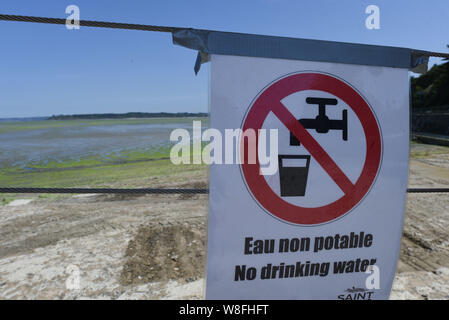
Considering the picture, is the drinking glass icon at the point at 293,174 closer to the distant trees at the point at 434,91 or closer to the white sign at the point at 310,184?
the white sign at the point at 310,184

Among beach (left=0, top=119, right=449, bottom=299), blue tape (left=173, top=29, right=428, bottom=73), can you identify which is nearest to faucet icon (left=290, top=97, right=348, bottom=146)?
blue tape (left=173, top=29, right=428, bottom=73)

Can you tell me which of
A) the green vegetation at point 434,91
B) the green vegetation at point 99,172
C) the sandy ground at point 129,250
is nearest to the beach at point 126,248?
the sandy ground at point 129,250

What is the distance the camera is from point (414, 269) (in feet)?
9.23

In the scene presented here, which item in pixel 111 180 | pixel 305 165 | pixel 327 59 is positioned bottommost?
pixel 111 180

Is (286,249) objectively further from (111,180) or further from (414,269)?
(111,180)

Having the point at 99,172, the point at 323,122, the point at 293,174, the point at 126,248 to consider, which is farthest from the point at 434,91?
the point at 293,174

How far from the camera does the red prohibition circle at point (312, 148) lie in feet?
4.32

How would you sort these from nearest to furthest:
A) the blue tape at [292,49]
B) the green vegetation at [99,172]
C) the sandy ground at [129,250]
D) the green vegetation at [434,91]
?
the blue tape at [292,49], the sandy ground at [129,250], the green vegetation at [99,172], the green vegetation at [434,91]

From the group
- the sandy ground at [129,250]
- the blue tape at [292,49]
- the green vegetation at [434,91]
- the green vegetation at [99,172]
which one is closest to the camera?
the blue tape at [292,49]

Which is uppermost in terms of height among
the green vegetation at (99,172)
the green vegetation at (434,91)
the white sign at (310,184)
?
the green vegetation at (434,91)

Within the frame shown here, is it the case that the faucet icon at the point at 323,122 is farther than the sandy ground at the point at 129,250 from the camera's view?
No

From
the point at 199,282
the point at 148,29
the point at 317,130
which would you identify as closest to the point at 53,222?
the point at 199,282

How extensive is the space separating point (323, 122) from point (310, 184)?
0.97ft

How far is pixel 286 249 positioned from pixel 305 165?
0.40 metres
